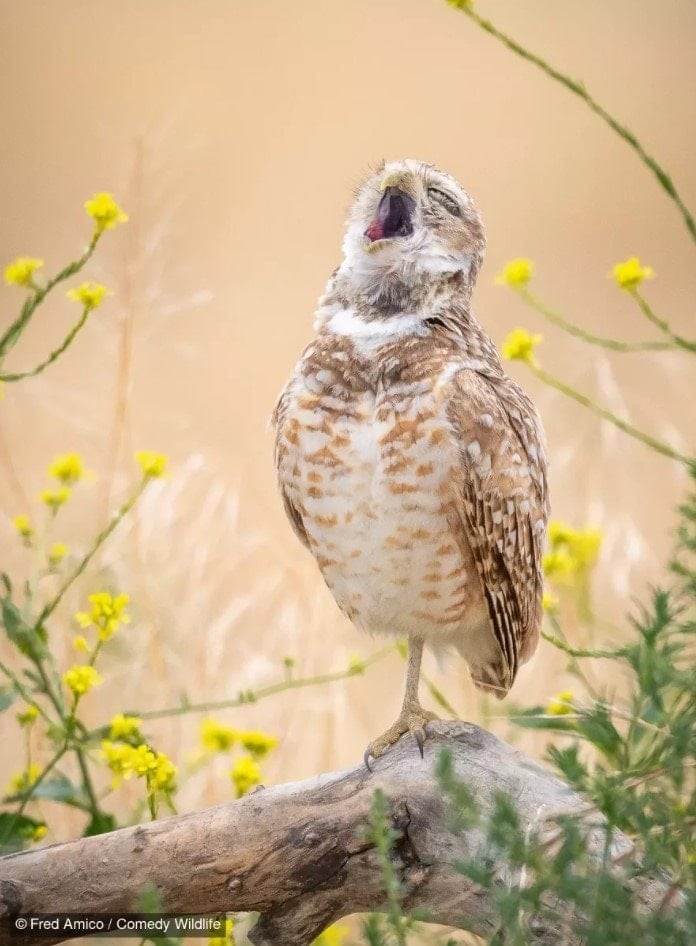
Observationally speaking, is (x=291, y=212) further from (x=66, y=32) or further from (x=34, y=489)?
(x=34, y=489)

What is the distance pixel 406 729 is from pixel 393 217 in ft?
2.20

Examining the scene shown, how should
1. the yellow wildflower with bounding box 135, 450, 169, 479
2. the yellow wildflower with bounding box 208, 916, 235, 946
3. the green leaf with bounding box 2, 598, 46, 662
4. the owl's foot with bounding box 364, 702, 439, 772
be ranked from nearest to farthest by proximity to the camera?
the yellow wildflower with bounding box 208, 916, 235, 946 < the green leaf with bounding box 2, 598, 46, 662 < the owl's foot with bounding box 364, 702, 439, 772 < the yellow wildflower with bounding box 135, 450, 169, 479

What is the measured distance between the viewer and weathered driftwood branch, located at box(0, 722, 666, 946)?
1.29 meters

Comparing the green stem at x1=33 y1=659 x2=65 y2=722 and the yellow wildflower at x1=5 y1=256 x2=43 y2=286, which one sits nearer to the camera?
the green stem at x1=33 y1=659 x2=65 y2=722

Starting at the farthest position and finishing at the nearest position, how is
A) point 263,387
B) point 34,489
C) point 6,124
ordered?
point 6,124 < point 263,387 < point 34,489

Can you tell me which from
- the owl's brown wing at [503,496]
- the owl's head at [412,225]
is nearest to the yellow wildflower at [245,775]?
the owl's brown wing at [503,496]

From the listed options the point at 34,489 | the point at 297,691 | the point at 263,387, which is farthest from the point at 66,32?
the point at 297,691

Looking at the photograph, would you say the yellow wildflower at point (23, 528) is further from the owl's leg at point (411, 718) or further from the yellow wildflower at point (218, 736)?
the owl's leg at point (411, 718)

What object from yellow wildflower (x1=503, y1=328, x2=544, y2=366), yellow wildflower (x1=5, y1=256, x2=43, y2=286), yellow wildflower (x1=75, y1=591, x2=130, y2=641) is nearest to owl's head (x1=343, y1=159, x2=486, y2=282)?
yellow wildflower (x1=503, y1=328, x2=544, y2=366)

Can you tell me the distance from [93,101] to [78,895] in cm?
345

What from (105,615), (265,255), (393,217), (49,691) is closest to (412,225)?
(393,217)

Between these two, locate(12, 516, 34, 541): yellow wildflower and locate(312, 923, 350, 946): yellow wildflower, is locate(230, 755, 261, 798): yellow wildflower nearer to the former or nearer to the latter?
locate(312, 923, 350, 946): yellow wildflower

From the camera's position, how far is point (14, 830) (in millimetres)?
1511

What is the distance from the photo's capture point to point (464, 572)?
150 centimetres
